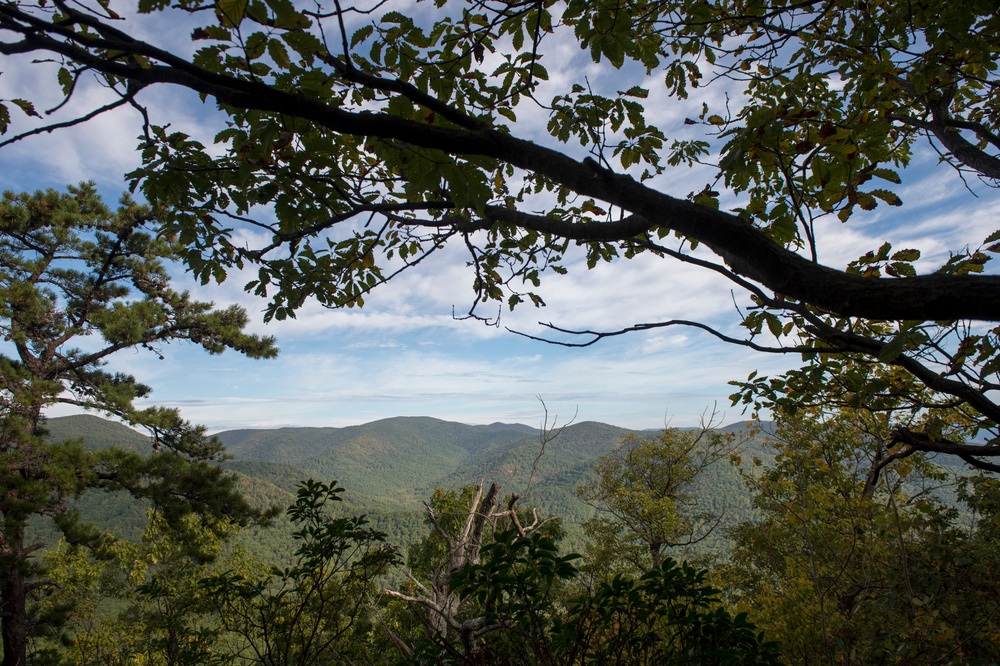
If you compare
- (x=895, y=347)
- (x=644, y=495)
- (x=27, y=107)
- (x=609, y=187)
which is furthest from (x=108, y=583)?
(x=895, y=347)

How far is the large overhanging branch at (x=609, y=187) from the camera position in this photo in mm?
937

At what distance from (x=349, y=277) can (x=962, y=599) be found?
585cm

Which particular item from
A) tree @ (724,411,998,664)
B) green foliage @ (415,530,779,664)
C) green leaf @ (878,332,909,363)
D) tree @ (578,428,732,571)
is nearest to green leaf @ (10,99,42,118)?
green foliage @ (415,530,779,664)

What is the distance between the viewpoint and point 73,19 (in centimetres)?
95

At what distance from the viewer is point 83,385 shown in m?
9.87

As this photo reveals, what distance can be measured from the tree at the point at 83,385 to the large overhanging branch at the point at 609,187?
29.7 feet

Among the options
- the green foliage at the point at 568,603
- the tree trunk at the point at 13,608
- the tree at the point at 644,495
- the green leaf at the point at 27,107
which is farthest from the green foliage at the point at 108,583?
the tree at the point at 644,495

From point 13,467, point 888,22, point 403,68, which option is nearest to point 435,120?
point 403,68

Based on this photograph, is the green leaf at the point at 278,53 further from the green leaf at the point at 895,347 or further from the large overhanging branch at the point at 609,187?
the green leaf at the point at 895,347

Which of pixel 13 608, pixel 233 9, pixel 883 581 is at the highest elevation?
pixel 233 9

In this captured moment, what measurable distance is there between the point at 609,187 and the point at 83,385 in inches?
514

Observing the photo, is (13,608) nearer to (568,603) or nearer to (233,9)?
(568,603)

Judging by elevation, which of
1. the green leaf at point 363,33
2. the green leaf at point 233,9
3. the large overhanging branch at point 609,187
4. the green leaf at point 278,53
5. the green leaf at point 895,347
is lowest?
the green leaf at point 895,347

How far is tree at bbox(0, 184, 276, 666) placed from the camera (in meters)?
7.58
